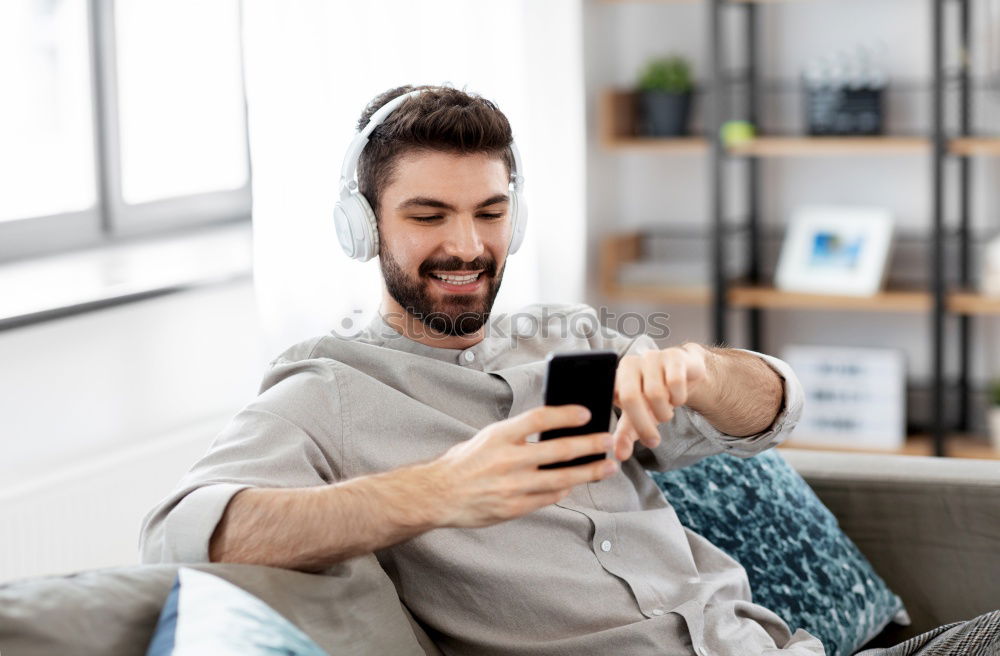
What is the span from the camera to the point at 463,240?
60.7 inches

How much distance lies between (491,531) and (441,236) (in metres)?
0.36

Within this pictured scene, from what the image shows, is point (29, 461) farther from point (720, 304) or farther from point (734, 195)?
point (734, 195)

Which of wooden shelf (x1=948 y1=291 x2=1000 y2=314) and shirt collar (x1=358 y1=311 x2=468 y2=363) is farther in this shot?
wooden shelf (x1=948 y1=291 x2=1000 y2=314)

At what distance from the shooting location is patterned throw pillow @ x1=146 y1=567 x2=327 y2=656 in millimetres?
983

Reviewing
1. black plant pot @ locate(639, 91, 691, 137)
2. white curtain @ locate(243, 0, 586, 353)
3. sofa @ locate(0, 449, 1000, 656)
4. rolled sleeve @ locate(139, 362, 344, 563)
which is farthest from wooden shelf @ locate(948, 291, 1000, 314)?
rolled sleeve @ locate(139, 362, 344, 563)

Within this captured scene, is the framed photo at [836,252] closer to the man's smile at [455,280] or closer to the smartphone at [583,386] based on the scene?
the man's smile at [455,280]

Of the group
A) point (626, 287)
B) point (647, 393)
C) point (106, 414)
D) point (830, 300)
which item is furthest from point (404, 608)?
point (626, 287)

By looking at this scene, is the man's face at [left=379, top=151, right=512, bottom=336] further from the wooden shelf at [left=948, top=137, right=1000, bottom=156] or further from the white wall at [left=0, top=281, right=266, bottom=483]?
the wooden shelf at [left=948, top=137, right=1000, bottom=156]

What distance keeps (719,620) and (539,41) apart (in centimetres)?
217

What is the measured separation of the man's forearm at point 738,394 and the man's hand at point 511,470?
32 cm

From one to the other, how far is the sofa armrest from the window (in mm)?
1662

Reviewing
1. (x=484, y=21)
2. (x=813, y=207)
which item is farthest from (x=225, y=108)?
(x=813, y=207)

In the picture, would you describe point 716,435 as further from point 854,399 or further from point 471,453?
point 854,399

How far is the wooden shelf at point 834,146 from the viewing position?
3.27 m
